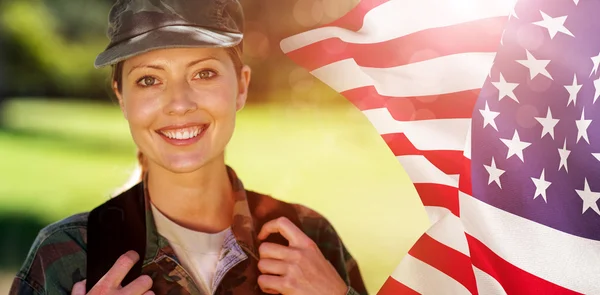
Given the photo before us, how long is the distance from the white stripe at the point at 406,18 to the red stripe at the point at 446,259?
24.7 inches

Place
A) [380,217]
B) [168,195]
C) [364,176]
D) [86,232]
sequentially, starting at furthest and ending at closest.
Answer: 1. [364,176]
2. [380,217]
3. [168,195]
4. [86,232]

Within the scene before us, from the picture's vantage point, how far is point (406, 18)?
92.4 inches

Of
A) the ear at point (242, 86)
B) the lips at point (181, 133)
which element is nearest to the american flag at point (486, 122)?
the ear at point (242, 86)

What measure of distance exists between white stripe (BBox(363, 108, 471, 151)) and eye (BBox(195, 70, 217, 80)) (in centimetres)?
53

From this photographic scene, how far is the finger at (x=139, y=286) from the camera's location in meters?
2.02

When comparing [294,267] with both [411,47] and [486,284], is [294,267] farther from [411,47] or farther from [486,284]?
[411,47]

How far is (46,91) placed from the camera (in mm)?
22906

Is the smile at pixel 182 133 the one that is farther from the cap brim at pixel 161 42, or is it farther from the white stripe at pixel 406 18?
the white stripe at pixel 406 18

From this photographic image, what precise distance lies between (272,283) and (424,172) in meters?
0.57

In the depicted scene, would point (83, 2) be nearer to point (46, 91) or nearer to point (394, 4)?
point (46, 91)

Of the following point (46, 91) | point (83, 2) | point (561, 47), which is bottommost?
point (561, 47)

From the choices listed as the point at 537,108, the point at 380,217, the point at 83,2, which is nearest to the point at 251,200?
the point at 537,108

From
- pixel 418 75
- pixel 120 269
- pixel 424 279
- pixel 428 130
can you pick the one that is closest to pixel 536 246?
pixel 424 279

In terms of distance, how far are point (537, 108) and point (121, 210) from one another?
1.19m
